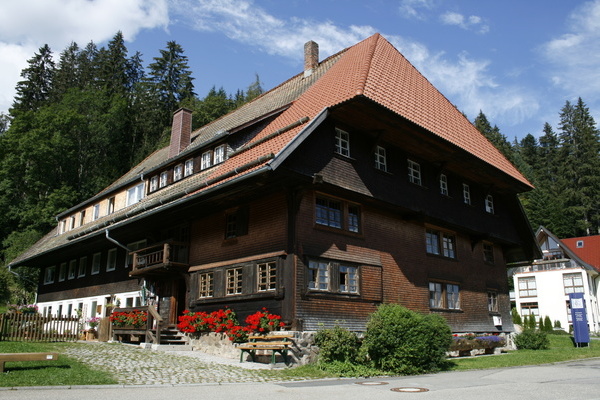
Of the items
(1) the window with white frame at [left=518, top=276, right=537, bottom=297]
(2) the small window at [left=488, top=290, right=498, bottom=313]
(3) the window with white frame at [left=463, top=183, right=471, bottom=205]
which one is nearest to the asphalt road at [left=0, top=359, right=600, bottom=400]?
(3) the window with white frame at [left=463, top=183, right=471, bottom=205]

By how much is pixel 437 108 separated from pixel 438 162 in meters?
2.44

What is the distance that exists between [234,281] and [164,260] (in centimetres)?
342

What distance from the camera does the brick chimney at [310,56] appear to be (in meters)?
25.5

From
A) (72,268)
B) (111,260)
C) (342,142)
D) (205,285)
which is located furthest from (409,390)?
(72,268)

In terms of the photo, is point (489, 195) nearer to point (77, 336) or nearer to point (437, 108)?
point (437, 108)

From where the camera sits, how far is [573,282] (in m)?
54.4

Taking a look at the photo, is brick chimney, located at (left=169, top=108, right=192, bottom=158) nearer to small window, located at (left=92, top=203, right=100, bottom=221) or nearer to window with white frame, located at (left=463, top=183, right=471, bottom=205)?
small window, located at (left=92, top=203, right=100, bottom=221)

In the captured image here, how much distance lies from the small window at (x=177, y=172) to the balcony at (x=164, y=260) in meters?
3.72

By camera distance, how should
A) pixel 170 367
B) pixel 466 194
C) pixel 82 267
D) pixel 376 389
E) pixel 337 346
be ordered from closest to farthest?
pixel 376 389, pixel 170 367, pixel 337 346, pixel 466 194, pixel 82 267

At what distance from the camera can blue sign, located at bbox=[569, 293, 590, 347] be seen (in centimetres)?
2455

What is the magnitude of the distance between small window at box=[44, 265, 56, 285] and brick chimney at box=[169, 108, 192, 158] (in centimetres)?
1286

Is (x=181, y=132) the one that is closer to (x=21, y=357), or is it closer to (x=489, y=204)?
(x=489, y=204)

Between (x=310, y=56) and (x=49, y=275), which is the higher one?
(x=310, y=56)

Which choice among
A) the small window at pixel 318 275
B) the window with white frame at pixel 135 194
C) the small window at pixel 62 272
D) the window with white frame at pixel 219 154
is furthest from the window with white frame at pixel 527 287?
the small window at pixel 318 275
